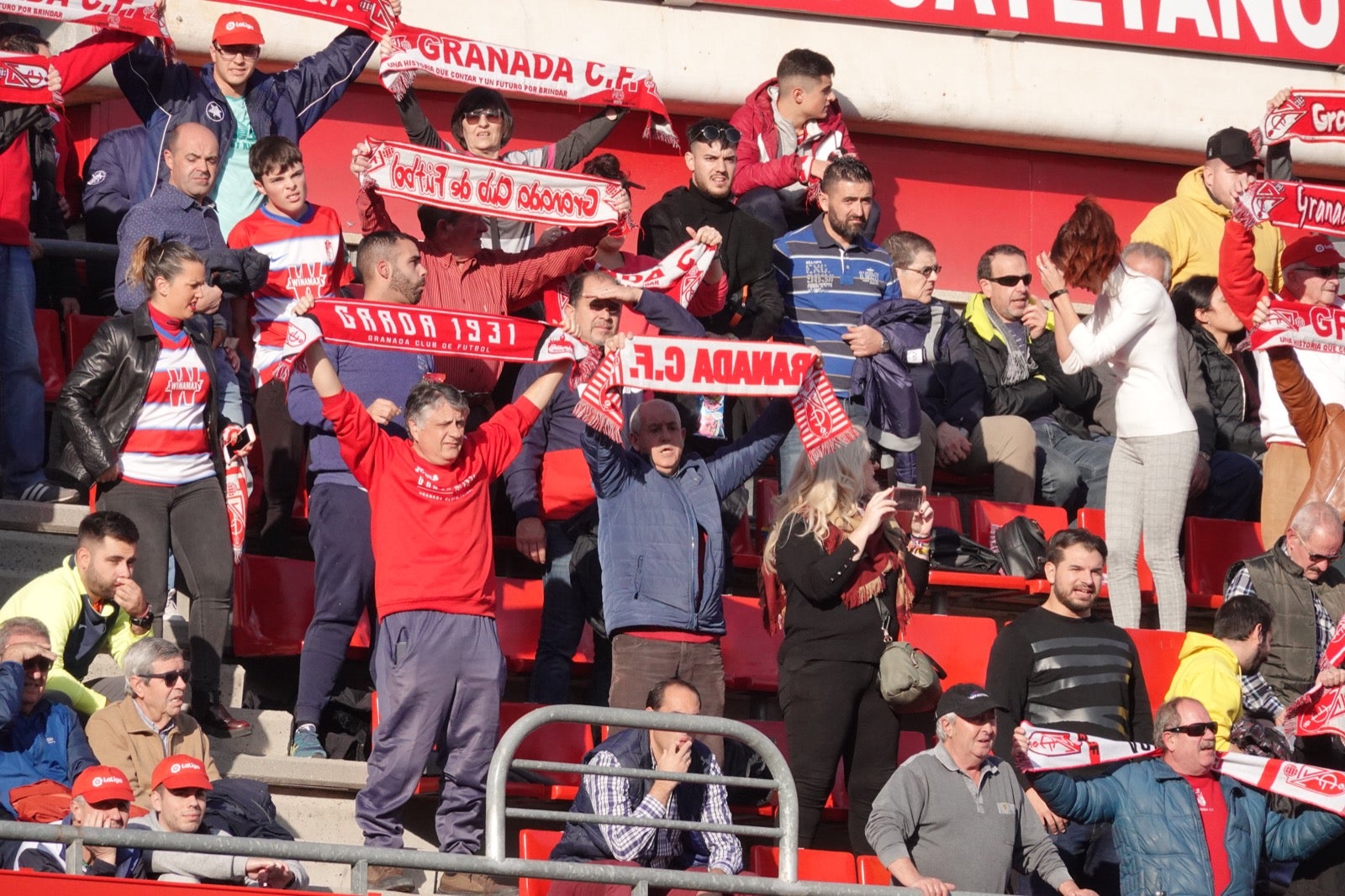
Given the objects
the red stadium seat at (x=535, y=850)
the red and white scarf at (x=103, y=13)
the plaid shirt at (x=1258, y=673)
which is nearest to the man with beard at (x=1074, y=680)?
the plaid shirt at (x=1258, y=673)

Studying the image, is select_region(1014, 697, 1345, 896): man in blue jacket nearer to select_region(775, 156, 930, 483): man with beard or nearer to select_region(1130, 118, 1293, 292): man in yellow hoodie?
select_region(775, 156, 930, 483): man with beard

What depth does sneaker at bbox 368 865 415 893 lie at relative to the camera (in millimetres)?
7414

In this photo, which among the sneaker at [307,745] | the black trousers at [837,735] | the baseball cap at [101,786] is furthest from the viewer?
the sneaker at [307,745]

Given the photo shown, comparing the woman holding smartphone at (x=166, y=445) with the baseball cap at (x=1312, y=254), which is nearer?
the woman holding smartphone at (x=166, y=445)

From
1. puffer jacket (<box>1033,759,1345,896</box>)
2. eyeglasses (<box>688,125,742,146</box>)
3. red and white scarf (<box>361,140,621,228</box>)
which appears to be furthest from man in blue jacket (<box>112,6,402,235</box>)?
puffer jacket (<box>1033,759,1345,896</box>)

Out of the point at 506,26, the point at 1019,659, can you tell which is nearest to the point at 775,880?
the point at 1019,659

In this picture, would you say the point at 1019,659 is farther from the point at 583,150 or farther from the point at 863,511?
the point at 583,150

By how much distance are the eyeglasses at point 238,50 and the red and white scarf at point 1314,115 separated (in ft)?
16.8

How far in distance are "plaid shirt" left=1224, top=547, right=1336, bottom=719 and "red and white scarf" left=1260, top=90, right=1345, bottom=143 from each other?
271 cm

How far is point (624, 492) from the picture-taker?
8.38 meters

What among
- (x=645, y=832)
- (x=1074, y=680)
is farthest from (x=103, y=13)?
(x=1074, y=680)

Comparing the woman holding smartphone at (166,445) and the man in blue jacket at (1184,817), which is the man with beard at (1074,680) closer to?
the man in blue jacket at (1184,817)

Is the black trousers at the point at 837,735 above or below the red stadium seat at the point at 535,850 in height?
above

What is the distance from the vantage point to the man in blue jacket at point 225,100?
10.2m
